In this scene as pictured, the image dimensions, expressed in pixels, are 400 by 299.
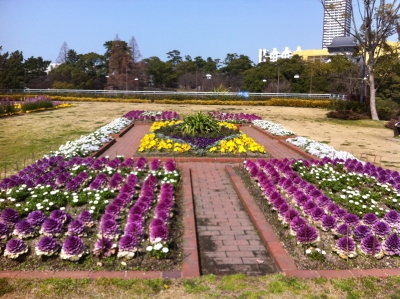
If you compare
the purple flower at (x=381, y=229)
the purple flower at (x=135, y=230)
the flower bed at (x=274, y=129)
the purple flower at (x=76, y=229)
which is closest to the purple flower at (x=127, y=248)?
the purple flower at (x=135, y=230)

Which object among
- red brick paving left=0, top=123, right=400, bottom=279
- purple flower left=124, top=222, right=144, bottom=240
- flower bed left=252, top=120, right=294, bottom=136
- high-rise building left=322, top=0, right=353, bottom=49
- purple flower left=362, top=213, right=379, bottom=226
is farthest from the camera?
high-rise building left=322, top=0, right=353, bottom=49

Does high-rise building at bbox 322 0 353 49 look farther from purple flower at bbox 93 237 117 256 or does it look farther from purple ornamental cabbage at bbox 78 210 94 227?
purple flower at bbox 93 237 117 256

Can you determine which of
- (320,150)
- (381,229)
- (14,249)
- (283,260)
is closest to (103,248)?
(14,249)

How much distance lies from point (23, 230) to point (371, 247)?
11.5 ft

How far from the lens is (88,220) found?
380 centimetres

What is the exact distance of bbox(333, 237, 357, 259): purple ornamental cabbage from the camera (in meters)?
3.31

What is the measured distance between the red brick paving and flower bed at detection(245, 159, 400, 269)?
0.57 feet

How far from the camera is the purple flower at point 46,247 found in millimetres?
3135

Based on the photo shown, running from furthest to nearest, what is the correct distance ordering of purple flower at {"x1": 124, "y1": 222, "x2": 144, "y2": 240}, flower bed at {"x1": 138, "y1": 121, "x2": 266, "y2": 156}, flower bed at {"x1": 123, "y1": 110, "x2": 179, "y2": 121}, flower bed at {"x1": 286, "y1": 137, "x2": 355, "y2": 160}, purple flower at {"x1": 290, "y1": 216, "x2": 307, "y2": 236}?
flower bed at {"x1": 123, "y1": 110, "x2": 179, "y2": 121} → flower bed at {"x1": 138, "y1": 121, "x2": 266, "y2": 156} → flower bed at {"x1": 286, "y1": 137, "x2": 355, "y2": 160} → purple flower at {"x1": 290, "y1": 216, "x2": 307, "y2": 236} → purple flower at {"x1": 124, "y1": 222, "x2": 144, "y2": 240}

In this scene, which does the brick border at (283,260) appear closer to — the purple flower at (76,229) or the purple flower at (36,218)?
the purple flower at (76,229)

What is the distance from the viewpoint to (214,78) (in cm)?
5197

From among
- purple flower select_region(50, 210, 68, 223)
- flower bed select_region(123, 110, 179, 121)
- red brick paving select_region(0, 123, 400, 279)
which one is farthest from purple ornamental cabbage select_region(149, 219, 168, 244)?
flower bed select_region(123, 110, 179, 121)

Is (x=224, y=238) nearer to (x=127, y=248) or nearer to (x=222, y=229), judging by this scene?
(x=222, y=229)

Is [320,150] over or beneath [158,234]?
over
